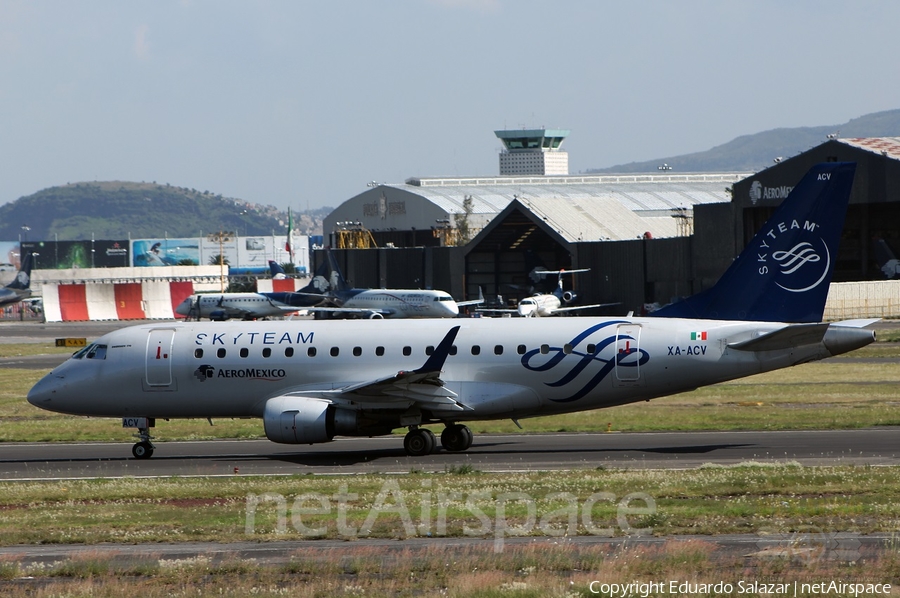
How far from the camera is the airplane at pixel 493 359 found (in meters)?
26.4

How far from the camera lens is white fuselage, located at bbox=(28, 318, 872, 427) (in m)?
26.5

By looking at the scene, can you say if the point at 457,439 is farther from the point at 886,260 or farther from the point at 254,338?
the point at 886,260

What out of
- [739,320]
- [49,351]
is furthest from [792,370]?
[49,351]

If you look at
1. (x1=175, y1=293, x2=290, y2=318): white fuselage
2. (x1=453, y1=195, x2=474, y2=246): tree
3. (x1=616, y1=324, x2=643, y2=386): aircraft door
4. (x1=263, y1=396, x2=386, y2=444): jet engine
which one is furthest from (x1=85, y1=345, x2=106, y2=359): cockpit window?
(x1=453, y1=195, x2=474, y2=246): tree

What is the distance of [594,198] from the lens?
11525cm

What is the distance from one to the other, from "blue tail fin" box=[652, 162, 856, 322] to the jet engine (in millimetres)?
9453

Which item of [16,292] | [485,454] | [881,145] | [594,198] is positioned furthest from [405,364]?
[16,292]

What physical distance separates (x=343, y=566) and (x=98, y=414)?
55.5ft

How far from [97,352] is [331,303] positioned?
6631cm

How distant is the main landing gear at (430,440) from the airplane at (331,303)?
5650cm

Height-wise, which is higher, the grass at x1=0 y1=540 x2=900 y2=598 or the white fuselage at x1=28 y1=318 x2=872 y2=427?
the white fuselage at x1=28 y1=318 x2=872 y2=427

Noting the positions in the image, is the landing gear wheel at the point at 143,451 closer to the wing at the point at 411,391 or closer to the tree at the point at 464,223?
the wing at the point at 411,391

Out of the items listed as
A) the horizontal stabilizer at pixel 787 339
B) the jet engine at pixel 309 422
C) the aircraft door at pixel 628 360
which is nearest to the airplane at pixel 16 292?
the jet engine at pixel 309 422

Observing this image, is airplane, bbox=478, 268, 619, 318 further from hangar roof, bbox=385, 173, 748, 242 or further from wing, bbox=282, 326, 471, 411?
wing, bbox=282, 326, 471, 411
